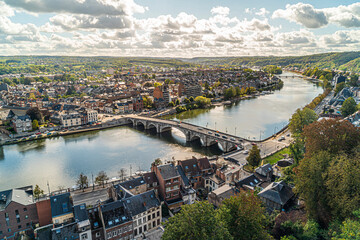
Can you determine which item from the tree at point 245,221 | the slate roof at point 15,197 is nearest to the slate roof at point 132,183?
the slate roof at point 15,197

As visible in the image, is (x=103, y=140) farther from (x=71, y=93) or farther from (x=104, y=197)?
(x=71, y=93)

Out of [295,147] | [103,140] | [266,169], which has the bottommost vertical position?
[103,140]

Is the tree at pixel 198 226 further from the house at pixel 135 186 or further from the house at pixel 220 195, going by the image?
the house at pixel 135 186

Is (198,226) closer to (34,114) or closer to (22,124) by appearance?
(22,124)

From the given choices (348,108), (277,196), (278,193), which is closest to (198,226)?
(277,196)

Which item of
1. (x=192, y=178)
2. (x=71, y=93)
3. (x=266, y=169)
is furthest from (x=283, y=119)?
(x=71, y=93)

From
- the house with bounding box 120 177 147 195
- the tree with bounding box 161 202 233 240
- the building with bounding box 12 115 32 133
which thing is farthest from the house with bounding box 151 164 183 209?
the building with bounding box 12 115 32 133
